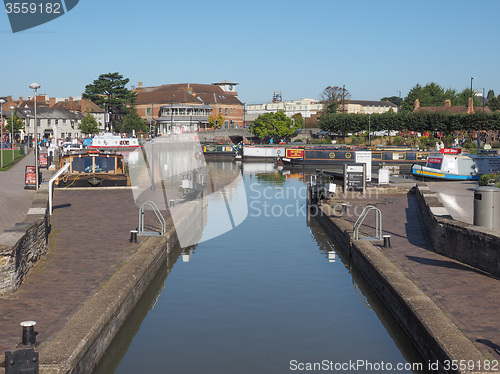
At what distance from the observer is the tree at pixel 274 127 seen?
11719 cm

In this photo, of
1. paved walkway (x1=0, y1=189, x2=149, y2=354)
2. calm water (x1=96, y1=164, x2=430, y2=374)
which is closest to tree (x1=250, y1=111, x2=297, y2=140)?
paved walkway (x1=0, y1=189, x2=149, y2=354)

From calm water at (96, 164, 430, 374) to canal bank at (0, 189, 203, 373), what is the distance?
0.64 m

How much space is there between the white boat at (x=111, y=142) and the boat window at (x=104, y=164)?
5006cm

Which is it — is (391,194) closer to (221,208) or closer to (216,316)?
(221,208)

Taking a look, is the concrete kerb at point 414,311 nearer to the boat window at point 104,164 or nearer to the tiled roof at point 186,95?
the boat window at point 104,164

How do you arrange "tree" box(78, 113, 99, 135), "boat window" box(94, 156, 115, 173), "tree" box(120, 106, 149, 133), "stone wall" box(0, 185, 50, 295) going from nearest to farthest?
"stone wall" box(0, 185, 50, 295) → "boat window" box(94, 156, 115, 173) → "tree" box(78, 113, 99, 135) → "tree" box(120, 106, 149, 133)

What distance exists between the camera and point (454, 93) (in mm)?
153875

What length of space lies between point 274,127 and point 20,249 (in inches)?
4211

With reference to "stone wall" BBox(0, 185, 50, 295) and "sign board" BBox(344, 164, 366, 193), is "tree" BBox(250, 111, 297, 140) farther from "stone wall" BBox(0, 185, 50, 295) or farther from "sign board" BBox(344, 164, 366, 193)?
"stone wall" BBox(0, 185, 50, 295)

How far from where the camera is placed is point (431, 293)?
39.7ft

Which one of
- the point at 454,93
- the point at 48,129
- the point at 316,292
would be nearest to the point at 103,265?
the point at 316,292

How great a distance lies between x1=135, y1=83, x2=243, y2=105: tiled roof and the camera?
15162 centimetres

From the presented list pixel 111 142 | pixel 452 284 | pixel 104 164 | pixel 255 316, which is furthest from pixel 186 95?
pixel 452 284

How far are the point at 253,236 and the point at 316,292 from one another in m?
8.46
